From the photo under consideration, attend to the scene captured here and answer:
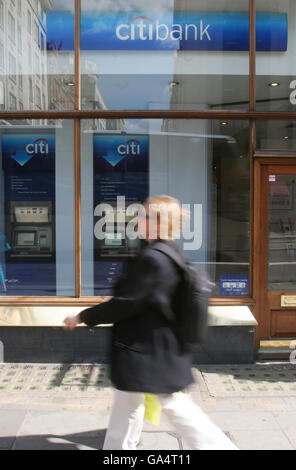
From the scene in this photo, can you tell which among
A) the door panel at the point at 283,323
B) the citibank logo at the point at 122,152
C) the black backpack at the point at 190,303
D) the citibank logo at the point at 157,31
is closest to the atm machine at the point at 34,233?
the citibank logo at the point at 122,152

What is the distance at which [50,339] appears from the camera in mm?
5074

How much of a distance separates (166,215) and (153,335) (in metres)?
0.68

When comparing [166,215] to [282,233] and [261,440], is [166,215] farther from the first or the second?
[282,233]

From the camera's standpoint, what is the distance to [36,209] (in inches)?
224

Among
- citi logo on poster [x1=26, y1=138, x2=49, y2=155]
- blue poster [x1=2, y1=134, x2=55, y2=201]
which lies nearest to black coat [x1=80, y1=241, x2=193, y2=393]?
blue poster [x1=2, y1=134, x2=55, y2=201]

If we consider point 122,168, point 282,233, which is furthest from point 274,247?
point 122,168

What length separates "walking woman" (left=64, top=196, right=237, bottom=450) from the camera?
94.7 inches

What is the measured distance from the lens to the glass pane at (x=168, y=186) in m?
5.39

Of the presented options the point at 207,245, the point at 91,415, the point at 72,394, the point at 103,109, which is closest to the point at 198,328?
the point at 91,415

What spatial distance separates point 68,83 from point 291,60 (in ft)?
9.08

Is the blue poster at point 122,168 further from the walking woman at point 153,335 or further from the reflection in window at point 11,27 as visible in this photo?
the walking woman at point 153,335

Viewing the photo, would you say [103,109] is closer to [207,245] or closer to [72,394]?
[207,245]

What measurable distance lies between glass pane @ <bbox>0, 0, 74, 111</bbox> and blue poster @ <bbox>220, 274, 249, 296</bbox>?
2.83m

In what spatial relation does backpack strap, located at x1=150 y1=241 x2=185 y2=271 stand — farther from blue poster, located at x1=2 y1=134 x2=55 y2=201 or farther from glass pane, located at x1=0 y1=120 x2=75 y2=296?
blue poster, located at x1=2 y1=134 x2=55 y2=201
